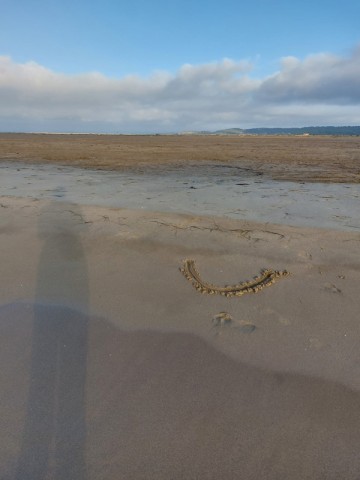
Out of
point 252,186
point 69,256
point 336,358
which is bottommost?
point 336,358

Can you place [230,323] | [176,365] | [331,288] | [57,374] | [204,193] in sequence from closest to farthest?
[57,374] < [176,365] < [230,323] < [331,288] < [204,193]

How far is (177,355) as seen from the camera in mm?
3150

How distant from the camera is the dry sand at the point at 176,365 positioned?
2.20m

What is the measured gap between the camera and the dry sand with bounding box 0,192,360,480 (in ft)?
7.20

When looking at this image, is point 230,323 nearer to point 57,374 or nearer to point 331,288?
point 331,288

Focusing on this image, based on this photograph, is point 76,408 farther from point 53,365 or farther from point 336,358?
point 336,358

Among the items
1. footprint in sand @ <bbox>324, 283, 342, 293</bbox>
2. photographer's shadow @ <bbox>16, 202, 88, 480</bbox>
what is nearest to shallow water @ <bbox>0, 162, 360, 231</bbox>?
footprint in sand @ <bbox>324, 283, 342, 293</bbox>

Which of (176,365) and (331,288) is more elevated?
(331,288)

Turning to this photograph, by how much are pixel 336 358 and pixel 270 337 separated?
0.60 meters

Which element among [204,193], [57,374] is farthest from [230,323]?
[204,193]

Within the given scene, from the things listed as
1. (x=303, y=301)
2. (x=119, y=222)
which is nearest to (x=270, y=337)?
(x=303, y=301)

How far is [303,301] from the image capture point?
3979 mm

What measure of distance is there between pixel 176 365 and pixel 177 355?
14 centimetres

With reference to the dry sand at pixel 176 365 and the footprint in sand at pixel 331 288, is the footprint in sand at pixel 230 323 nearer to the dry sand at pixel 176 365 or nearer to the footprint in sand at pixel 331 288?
the dry sand at pixel 176 365
